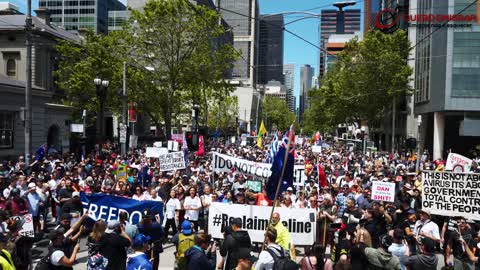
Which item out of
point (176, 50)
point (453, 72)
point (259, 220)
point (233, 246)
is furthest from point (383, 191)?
point (453, 72)

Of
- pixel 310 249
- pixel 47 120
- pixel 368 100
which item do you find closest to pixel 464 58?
pixel 368 100

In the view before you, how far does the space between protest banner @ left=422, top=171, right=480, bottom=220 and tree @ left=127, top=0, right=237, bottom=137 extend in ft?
81.6

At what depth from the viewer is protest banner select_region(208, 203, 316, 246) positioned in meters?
9.80

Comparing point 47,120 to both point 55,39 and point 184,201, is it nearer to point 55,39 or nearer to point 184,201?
point 55,39

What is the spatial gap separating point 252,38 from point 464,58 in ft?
389

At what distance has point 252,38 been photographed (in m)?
154

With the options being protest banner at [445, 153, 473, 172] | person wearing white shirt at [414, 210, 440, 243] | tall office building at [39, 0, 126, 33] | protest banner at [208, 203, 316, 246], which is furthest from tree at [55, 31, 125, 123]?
tall office building at [39, 0, 126, 33]

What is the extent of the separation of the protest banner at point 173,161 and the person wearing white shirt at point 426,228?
889 centimetres

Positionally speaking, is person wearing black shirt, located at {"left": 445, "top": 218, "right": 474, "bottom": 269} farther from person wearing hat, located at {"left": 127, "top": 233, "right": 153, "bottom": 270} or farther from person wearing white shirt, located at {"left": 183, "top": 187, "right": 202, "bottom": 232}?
person wearing white shirt, located at {"left": 183, "top": 187, "right": 202, "bottom": 232}

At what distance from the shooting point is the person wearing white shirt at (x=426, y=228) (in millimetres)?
8719

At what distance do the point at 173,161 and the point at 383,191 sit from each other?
7.10 meters

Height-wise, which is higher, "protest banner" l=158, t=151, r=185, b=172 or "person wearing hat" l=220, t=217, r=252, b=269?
"protest banner" l=158, t=151, r=185, b=172

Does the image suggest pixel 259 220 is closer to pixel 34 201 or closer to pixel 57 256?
pixel 57 256

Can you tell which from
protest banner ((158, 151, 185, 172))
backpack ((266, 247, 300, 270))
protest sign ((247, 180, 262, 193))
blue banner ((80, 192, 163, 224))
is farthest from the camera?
protest banner ((158, 151, 185, 172))
